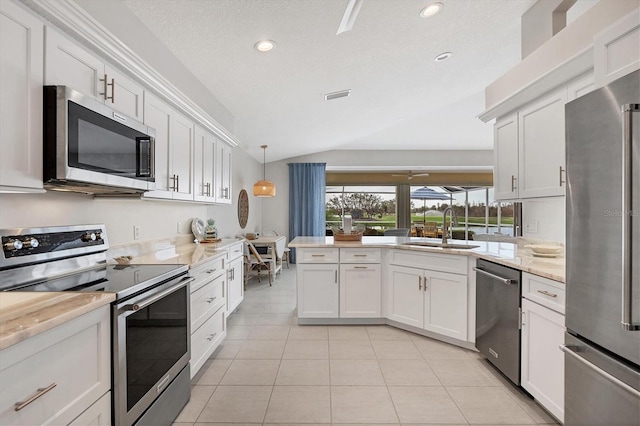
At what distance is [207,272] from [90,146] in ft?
4.19

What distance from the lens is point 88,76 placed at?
1602 millimetres

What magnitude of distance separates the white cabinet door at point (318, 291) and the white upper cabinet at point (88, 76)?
84.1 inches

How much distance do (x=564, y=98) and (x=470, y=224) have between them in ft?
23.6

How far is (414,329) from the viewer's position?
3168 mm

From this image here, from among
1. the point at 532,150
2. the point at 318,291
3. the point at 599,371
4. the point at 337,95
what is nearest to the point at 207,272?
the point at 318,291

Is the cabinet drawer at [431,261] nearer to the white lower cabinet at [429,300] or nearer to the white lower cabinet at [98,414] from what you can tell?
the white lower cabinet at [429,300]

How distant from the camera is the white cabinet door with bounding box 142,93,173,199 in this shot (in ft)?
7.13

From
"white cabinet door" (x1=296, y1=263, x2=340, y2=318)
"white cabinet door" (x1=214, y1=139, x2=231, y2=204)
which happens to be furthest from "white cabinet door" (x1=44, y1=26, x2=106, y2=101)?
"white cabinet door" (x1=296, y1=263, x2=340, y2=318)

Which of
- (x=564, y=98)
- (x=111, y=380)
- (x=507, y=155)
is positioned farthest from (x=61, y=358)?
(x=507, y=155)

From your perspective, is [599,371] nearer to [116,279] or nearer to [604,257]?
[604,257]

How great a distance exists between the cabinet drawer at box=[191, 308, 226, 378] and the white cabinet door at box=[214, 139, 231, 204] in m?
1.40

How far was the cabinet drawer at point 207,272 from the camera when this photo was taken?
2.21m

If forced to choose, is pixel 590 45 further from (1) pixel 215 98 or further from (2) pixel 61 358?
(1) pixel 215 98

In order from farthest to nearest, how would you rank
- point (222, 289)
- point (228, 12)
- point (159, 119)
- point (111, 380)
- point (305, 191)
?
point (305, 191) < point (222, 289) < point (159, 119) < point (228, 12) < point (111, 380)
